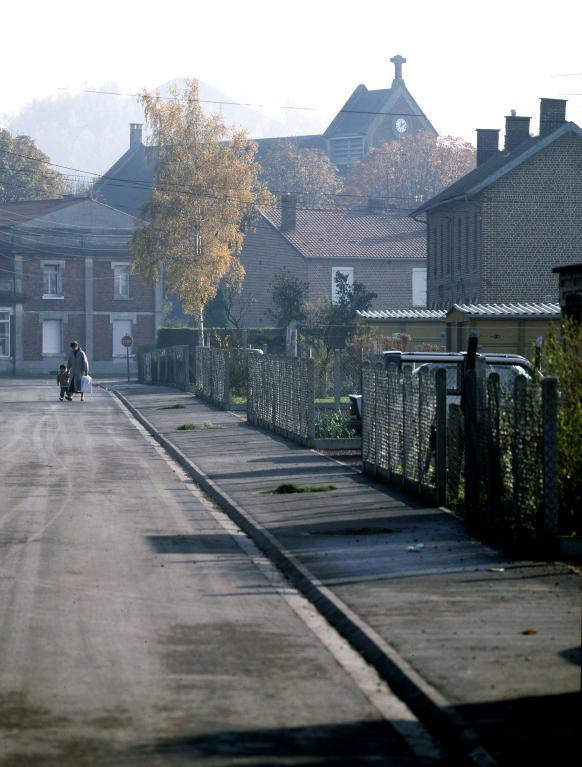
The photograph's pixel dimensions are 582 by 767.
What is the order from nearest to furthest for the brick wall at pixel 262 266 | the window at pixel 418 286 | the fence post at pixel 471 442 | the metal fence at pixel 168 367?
the fence post at pixel 471 442 < the metal fence at pixel 168 367 < the window at pixel 418 286 < the brick wall at pixel 262 266

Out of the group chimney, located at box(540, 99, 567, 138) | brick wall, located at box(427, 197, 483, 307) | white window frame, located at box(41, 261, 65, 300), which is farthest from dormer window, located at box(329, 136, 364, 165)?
chimney, located at box(540, 99, 567, 138)

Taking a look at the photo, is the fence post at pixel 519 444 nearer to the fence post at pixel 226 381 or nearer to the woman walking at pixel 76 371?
the fence post at pixel 226 381

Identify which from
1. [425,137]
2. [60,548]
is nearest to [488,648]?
[60,548]

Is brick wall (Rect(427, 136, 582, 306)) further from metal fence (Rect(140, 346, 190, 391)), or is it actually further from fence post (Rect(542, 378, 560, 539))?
fence post (Rect(542, 378, 560, 539))

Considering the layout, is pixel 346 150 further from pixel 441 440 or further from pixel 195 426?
pixel 441 440

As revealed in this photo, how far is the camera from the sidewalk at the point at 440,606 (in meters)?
6.80

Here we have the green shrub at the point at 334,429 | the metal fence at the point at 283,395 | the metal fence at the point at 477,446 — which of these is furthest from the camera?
the green shrub at the point at 334,429

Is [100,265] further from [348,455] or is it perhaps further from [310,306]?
[348,455]

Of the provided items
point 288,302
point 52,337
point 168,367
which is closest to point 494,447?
point 168,367

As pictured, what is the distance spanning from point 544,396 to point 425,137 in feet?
315

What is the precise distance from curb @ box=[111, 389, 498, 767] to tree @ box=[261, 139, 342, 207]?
9472cm

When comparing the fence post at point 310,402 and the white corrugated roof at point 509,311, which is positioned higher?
the white corrugated roof at point 509,311

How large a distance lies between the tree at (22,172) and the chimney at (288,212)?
101ft

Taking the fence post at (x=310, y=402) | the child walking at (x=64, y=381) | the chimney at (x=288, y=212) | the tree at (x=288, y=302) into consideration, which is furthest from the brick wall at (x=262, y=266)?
the fence post at (x=310, y=402)
